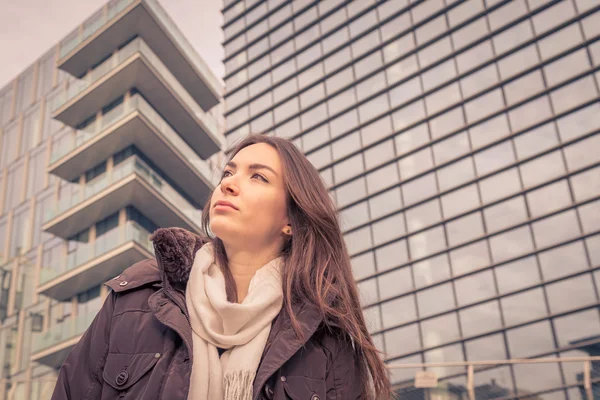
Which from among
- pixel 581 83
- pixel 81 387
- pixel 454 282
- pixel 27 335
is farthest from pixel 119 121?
pixel 81 387

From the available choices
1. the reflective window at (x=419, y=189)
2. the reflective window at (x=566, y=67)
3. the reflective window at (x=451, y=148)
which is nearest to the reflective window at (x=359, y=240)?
the reflective window at (x=419, y=189)

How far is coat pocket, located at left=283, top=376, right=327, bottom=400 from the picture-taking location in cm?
222

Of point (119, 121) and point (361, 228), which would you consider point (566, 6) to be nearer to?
point (361, 228)

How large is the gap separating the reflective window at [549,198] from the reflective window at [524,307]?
8.77 ft

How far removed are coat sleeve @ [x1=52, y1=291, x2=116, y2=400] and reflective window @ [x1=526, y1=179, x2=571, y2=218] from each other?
21.3 meters

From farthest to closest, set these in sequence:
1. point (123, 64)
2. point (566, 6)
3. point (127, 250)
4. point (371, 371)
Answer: point (123, 64), point (566, 6), point (127, 250), point (371, 371)

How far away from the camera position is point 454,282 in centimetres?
2278

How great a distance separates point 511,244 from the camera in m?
A: 22.1

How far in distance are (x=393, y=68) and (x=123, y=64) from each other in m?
11.0

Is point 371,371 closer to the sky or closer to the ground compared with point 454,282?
closer to the ground

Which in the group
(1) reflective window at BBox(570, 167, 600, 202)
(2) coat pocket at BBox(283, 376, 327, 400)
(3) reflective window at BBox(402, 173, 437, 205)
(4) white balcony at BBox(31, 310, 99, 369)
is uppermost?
(3) reflective window at BBox(402, 173, 437, 205)

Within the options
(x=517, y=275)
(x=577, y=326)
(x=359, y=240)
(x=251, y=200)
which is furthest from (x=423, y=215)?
(x=251, y=200)

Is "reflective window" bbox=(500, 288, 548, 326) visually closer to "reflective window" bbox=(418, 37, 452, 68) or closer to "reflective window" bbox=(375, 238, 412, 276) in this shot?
"reflective window" bbox=(375, 238, 412, 276)

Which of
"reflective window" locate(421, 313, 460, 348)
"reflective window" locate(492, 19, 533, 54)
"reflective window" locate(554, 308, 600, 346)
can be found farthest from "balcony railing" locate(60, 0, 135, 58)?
"reflective window" locate(554, 308, 600, 346)
